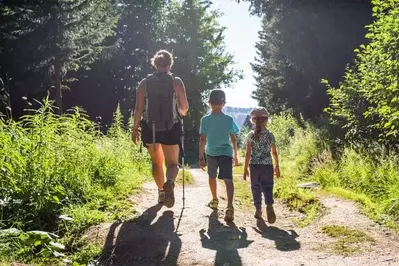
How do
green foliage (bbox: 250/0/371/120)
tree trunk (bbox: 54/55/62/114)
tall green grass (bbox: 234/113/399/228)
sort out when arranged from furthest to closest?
tree trunk (bbox: 54/55/62/114) → green foliage (bbox: 250/0/371/120) → tall green grass (bbox: 234/113/399/228)

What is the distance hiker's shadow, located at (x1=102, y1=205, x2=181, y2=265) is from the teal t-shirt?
4.09 ft

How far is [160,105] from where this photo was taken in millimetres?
5133

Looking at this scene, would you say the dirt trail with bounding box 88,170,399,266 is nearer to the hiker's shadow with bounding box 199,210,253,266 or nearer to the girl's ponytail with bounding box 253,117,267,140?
the hiker's shadow with bounding box 199,210,253,266

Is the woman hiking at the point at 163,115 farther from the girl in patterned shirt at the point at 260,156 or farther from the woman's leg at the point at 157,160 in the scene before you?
the girl in patterned shirt at the point at 260,156

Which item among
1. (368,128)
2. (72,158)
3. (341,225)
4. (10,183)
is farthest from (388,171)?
(10,183)

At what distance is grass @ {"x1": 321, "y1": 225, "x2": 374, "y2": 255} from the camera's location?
391 cm

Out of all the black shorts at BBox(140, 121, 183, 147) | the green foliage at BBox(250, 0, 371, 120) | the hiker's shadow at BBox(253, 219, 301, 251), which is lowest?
the hiker's shadow at BBox(253, 219, 301, 251)

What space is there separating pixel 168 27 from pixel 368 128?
36.6 meters

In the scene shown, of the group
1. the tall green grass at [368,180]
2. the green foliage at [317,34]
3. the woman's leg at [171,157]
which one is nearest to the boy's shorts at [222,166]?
the woman's leg at [171,157]

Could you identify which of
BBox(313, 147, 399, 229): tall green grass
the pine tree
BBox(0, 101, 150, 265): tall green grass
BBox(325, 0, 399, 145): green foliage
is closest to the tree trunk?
the pine tree

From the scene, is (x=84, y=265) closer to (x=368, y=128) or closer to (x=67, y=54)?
(x=368, y=128)

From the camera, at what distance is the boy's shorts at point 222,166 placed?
5438mm

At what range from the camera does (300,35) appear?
18203mm

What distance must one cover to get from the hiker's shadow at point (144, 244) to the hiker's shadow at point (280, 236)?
1.02 metres
